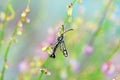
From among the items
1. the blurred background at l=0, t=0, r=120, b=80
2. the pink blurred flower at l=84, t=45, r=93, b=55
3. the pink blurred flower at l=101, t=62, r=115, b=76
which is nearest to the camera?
the pink blurred flower at l=101, t=62, r=115, b=76

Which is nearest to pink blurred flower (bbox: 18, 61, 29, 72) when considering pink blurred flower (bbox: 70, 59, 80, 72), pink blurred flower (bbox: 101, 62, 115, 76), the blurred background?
the blurred background

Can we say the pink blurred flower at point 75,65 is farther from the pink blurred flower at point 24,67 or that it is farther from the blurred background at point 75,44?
the pink blurred flower at point 24,67

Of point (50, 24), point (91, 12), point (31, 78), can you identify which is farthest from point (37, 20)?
point (31, 78)

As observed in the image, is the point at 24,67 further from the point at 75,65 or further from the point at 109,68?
the point at 109,68

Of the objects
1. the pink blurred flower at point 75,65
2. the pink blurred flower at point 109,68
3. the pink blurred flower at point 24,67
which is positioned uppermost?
the pink blurred flower at point 24,67

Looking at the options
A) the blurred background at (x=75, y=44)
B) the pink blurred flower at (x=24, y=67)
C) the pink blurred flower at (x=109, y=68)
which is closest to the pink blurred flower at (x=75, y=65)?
the blurred background at (x=75, y=44)

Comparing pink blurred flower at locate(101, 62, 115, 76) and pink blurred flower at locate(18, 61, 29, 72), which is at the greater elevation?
pink blurred flower at locate(18, 61, 29, 72)

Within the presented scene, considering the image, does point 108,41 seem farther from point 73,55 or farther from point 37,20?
point 37,20

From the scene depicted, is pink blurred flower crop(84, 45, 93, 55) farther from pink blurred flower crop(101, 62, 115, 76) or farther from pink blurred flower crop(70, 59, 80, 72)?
pink blurred flower crop(101, 62, 115, 76)
